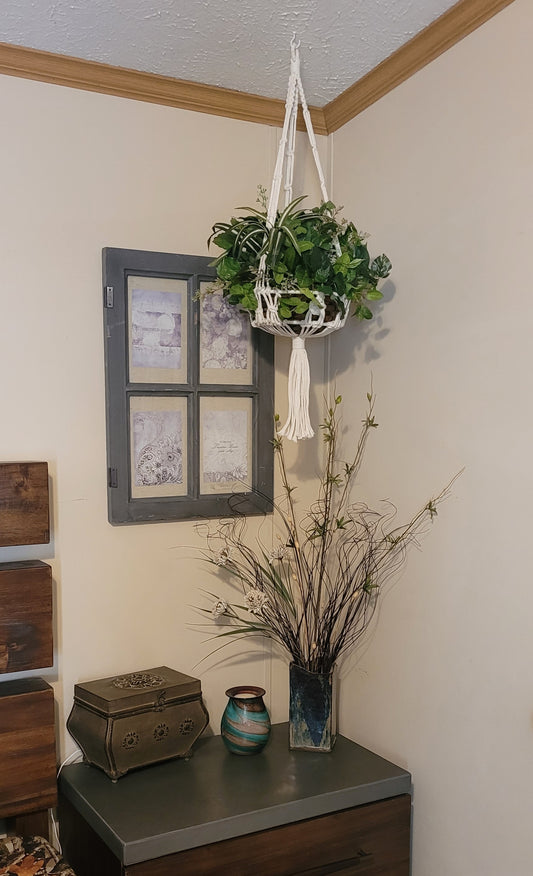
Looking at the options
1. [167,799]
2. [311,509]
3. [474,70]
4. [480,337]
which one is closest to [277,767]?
[167,799]

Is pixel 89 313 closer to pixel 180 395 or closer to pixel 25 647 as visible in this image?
pixel 180 395

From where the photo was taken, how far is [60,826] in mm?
1867

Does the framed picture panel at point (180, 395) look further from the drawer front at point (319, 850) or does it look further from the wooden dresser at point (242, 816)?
the drawer front at point (319, 850)

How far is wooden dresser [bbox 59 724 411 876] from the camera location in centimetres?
156

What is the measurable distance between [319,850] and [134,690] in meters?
0.54

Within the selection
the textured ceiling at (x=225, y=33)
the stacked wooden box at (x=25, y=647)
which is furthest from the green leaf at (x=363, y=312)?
the stacked wooden box at (x=25, y=647)

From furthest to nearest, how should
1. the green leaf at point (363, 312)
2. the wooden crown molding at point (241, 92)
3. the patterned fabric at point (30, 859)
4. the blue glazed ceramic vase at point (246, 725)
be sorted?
the blue glazed ceramic vase at point (246, 725), the green leaf at point (363, 312), the wooden crown molding at point (241, 92), the patterned fabric at point (30, 859)

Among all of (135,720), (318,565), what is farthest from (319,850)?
(318,565)

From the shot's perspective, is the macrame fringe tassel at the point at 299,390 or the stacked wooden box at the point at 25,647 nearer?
the stacked wooden box at the point at 25,647

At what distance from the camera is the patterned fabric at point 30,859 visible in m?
1.53

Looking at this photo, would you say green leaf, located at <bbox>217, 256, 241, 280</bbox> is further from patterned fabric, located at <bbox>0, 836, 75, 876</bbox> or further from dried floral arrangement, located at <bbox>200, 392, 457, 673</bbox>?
patterned fabric, located at <bbox>0, 836, 75, 876</bbox>

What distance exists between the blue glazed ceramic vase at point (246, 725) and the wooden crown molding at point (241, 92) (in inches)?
59.5

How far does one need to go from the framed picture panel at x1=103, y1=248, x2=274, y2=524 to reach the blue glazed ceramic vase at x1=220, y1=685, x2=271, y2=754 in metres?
0.48

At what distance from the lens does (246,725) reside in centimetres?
189
